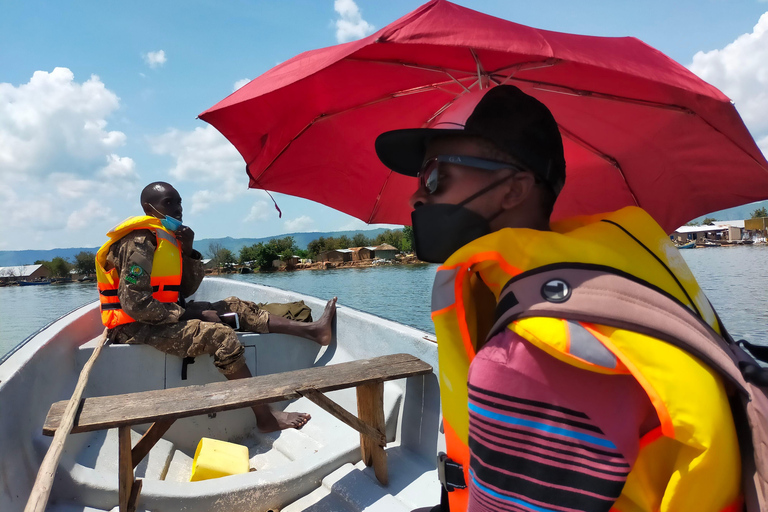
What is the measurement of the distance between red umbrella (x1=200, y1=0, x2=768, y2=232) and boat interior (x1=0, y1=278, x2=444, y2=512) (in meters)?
1.20

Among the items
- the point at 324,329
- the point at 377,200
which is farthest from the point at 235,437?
the point at 377,200

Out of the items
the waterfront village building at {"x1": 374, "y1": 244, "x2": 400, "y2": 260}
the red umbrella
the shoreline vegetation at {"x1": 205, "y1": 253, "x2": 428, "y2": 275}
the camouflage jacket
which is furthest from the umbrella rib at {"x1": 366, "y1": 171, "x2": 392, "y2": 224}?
the waterfront village building at {"x1": 374, "y1": 244, "x2": 400, "y2": 260}

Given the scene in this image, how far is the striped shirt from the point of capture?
599mm

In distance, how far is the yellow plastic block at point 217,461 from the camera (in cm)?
237

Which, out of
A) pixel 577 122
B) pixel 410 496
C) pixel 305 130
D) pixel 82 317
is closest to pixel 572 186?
pixel 577 122

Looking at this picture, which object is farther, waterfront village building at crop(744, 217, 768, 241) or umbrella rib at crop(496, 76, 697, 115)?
waterfront village building at crop(744, 217, 768, 241)

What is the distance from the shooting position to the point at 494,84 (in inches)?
57.5

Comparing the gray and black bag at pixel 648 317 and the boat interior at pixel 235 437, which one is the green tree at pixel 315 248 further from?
the gray and black bag at pixel 648 317

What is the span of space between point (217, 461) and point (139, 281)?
1.24 m

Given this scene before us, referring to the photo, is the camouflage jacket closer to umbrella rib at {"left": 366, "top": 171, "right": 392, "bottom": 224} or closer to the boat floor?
the boat floor

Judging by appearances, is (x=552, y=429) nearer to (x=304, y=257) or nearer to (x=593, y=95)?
(x=593, y=95)

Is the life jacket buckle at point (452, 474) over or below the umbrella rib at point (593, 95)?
below

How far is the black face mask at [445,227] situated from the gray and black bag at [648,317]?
258 millimetres

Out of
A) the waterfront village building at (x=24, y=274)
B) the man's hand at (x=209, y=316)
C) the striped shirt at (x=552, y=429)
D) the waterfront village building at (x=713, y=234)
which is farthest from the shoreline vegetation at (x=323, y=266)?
the striped shirt at (x=552, y=429)
